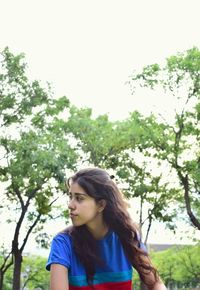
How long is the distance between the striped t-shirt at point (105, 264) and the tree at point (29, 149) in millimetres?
14866

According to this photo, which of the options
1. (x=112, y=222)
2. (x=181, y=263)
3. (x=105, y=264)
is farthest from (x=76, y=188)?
(x=181, y=263)

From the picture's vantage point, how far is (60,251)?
2283mm

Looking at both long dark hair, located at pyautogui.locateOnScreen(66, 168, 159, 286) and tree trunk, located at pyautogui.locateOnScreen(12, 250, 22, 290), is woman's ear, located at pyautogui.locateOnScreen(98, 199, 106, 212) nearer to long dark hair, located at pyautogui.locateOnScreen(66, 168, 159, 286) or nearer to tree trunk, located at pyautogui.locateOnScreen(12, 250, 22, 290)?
long dark hair, located at pyautogui.locateOnScreen(66, 168, 159, 286)

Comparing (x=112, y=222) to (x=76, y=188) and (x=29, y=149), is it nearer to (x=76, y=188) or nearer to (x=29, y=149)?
(x=76, y=188)

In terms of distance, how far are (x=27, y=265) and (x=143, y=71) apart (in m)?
26.3

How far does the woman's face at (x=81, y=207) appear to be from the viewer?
2342mm

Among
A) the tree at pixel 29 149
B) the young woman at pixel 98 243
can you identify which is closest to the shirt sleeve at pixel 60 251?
the young woman at pixel 98 243

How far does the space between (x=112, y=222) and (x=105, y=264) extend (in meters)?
0.18

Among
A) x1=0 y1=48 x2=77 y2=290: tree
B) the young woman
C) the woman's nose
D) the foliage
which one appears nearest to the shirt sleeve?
the young woman

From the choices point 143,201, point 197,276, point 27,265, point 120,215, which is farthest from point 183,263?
point 120,215

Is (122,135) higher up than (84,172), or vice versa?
(122,135)

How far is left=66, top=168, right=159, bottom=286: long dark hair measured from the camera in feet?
7.75

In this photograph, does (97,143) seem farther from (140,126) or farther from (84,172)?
(84,172)

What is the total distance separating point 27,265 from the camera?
4391 centimetres
